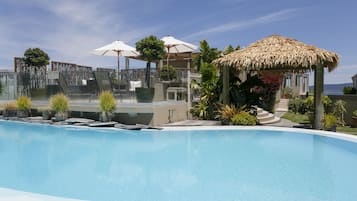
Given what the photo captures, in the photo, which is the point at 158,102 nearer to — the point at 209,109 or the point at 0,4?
the point at 209,109

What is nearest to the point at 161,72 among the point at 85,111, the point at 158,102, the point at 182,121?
the point at 158,102

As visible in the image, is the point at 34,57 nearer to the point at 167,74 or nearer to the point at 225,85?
the point at 167,74

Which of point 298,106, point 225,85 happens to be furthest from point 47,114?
point 298,106

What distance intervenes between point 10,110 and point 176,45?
10.1 meters

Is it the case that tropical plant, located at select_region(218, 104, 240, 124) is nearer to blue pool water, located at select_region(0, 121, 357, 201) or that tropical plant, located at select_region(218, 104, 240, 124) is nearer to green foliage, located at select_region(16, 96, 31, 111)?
blue pool water, located at select_region(0, 121, 357, 201)

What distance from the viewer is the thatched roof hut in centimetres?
1124

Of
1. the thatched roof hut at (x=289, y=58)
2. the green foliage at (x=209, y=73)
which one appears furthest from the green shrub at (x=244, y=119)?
the green foliage at (x=209, y=73)

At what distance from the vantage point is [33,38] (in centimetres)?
2145

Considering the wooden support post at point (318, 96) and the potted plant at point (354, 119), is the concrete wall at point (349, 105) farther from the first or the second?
the wooden support post at point (318, 96)

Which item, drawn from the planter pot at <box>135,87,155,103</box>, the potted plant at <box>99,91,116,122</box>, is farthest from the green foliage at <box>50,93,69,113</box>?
the planter pot at <box>135,87,155,103</box>

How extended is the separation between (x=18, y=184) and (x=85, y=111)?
8.43 m

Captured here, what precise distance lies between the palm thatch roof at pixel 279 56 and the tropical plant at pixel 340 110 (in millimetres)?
1998

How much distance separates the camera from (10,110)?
52.4 feet

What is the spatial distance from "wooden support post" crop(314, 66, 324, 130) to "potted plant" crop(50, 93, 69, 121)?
11186mm
